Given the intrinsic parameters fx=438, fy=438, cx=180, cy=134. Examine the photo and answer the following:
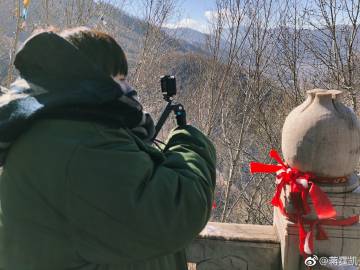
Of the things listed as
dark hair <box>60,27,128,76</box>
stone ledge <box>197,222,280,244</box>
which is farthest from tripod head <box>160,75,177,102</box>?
stone ledge <box>197,222,280,244</box>

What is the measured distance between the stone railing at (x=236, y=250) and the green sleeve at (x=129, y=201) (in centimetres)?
123

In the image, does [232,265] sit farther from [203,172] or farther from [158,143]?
[203,172]

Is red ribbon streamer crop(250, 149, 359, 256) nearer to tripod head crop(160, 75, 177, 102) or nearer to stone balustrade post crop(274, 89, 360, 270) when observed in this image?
stone balustrade post crop(274, 89, 360, 270)

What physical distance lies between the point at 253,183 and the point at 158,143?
14222 mm

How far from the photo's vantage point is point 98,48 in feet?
3.62

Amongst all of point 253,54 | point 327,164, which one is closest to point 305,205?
point 327,164

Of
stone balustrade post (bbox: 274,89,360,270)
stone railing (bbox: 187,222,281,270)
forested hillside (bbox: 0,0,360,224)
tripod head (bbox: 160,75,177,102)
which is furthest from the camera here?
forested hillside (bbox: 0,0,360,224)

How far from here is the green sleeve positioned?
3.21 ft

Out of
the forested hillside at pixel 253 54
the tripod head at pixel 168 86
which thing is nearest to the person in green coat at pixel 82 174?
the tripod head at pixel 168 86

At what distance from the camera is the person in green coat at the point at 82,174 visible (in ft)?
3.24

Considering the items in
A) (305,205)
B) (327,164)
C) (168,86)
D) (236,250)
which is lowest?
(236,250)

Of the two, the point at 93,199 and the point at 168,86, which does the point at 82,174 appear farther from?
the point at 168,86

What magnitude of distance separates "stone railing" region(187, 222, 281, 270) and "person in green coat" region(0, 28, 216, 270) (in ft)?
4.03

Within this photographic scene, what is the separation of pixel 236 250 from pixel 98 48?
1.50 meters
